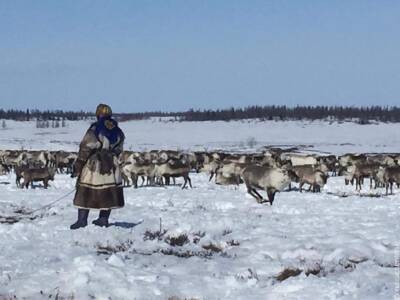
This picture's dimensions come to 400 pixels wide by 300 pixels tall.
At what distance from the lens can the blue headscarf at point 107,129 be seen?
33.3ft

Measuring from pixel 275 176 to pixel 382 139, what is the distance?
87.2 m

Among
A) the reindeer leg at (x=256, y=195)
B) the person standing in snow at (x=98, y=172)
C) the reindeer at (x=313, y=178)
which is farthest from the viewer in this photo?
the reindeer at (x=313, y=178)

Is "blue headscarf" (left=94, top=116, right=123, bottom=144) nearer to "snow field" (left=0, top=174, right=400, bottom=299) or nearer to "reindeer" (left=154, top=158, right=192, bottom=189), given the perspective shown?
"snow field" (left=0, top=174, right=400, bottom=299)

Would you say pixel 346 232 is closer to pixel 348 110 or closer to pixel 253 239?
pixel 253 239

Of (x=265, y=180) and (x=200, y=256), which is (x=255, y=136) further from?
(x=200, y=256)

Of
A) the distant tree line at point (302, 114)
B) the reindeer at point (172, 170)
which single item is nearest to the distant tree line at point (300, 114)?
the distant tree line at point (302, 114)

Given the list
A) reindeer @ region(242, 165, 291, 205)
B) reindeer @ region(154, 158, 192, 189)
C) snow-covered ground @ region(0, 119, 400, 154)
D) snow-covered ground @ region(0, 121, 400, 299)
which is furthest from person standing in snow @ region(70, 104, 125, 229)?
snow-covered ground @ region(0, 119, 400, 154)

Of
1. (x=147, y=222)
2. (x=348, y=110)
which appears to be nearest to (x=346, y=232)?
(x=147, y=222)

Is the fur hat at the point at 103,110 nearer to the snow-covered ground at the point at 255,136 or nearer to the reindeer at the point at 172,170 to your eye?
the reindeer at the point at 172,170

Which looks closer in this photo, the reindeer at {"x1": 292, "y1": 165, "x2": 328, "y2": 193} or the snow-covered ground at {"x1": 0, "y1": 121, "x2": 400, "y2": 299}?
the snow-covered ground at {"x1": 0, "y1": 121, "x2": 400, "y2": 299}

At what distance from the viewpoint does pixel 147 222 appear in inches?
429

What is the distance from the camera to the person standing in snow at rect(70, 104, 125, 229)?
10.0 meters

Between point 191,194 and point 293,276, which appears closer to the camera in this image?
point 293,276

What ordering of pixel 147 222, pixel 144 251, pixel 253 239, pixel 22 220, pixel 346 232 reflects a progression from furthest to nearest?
1. pixel 22 220
2. pixel 147 222
3. pixel 346 232
4. pixel 253 239
5. pixel 144 251
